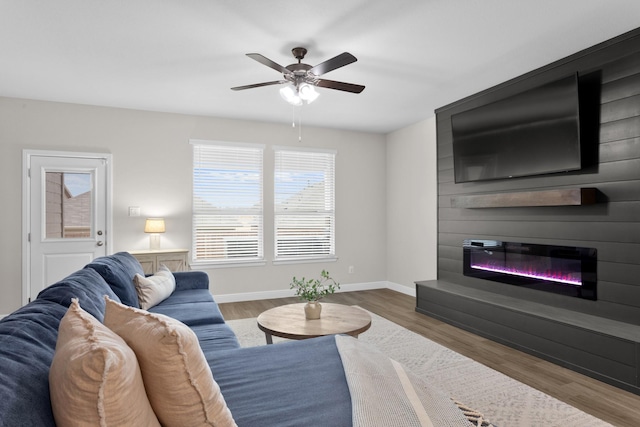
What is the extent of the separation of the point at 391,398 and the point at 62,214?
477 cm

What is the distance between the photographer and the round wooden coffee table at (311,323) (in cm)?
260

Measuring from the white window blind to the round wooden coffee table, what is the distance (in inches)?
103

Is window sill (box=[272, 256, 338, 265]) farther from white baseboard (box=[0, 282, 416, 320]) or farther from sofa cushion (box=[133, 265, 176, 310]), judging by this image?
sofa cushion (box=[133, 265, 176, 310])

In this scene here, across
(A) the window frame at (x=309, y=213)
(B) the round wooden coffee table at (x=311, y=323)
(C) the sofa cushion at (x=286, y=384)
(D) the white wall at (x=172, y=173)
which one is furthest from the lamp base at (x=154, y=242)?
(C) the sofa cushion at (x=286, y=384)

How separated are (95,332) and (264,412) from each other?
64cm

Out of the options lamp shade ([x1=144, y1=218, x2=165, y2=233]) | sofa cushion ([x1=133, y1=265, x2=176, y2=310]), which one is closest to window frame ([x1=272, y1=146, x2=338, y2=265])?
lamp shade ([x1=144, y1=218, x2=165, y2=233])

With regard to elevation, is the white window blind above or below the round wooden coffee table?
above

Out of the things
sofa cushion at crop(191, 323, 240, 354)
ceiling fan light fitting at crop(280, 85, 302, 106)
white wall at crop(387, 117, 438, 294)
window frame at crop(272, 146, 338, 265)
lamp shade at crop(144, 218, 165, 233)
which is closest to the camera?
sofa cushion at crop(191, 323, 240, 354)

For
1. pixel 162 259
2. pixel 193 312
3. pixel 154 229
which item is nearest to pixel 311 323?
pixel 193 312

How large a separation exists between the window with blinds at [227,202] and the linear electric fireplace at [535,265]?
2939 millimetres

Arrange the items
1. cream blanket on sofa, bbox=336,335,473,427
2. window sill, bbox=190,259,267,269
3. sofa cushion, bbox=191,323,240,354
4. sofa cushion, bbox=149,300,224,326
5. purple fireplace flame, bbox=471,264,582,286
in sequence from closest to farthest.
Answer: cream blanket on sofa, bbox=336,335,473,427 < sofa cushion, bbox=191,323,240,354 < sofa cushion, bbox=149,300,224,326 < purple fireplace flame, bbox=471,264,582,286 < window sill, bbox=190,259,267,269

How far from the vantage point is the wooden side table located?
452 cm

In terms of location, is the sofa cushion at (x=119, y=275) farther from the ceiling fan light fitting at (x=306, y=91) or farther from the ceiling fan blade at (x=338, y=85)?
the ceiling fan blade at (x=338, y=85)

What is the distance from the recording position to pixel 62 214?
4641 mm
